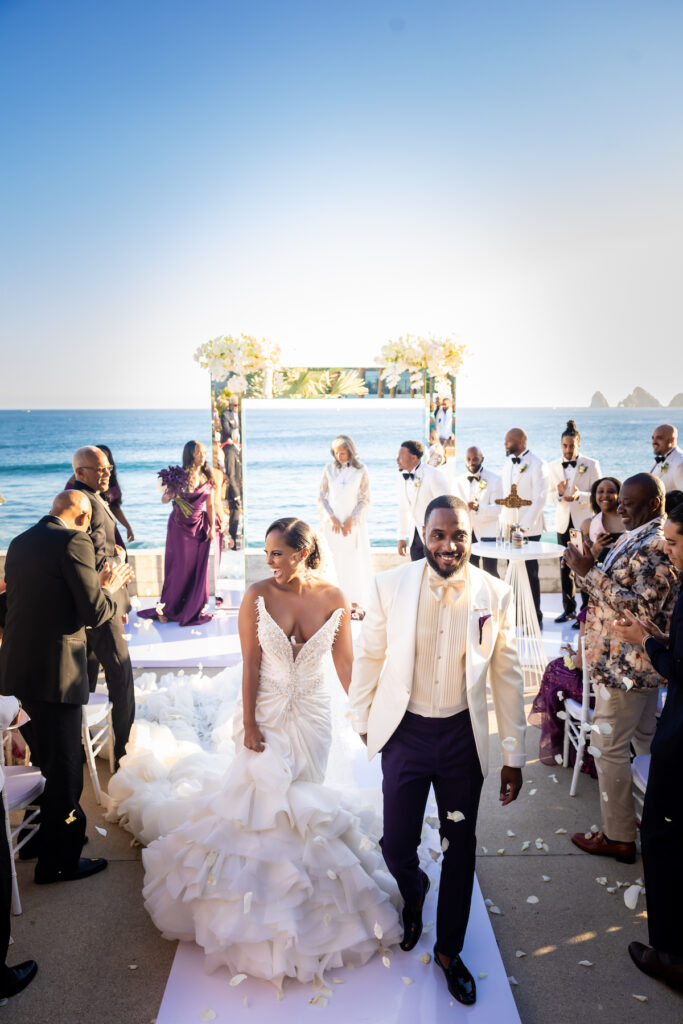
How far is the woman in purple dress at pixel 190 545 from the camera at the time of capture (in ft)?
25.7

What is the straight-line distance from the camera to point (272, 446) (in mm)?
45219

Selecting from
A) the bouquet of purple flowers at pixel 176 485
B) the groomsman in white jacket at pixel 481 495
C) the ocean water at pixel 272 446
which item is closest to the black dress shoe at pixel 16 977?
the bouquet of purple flowers at pixel 176 485

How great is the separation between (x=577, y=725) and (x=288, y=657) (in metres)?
2.52

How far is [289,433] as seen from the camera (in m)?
48.8

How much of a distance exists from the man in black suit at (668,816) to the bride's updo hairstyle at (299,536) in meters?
1.47

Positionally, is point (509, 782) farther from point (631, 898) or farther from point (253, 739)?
point (631, 898)

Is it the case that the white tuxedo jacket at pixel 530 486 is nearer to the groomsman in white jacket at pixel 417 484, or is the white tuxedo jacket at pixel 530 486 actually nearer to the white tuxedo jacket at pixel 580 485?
the white tuxedo jacket at pixel 580 485

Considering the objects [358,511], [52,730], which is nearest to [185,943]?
[52,730]

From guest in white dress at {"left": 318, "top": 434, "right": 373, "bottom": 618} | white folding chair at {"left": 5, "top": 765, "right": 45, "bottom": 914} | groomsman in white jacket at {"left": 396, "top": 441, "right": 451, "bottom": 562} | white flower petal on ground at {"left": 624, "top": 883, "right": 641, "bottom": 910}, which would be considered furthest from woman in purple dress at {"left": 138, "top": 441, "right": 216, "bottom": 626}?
white flower petal on ground at {"left": 624, "top": 883, "right": 641, "bottom": 910}

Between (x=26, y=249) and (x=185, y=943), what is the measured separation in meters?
49.7

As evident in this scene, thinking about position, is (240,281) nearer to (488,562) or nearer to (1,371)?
(1,371)

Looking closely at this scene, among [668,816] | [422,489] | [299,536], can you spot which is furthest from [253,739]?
[422,489]

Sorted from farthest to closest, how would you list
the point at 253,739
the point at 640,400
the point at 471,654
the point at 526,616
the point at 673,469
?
the point at 640,400
the point at 673,469
the point at 526,616
the point at 253,739
the point at 471,654

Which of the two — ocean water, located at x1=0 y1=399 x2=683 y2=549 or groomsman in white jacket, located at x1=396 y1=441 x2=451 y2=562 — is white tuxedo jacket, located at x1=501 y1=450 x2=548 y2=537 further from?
ocean water, located at x1=0 y1=399 x2=683 y2=549
